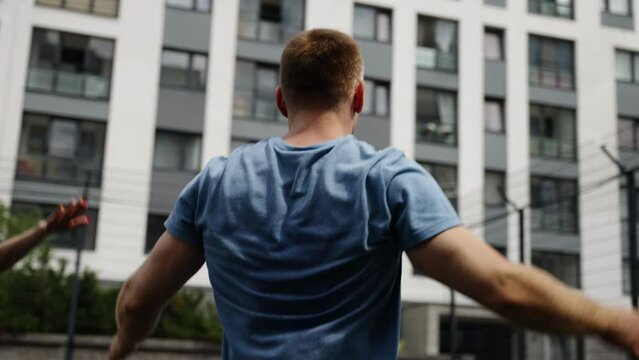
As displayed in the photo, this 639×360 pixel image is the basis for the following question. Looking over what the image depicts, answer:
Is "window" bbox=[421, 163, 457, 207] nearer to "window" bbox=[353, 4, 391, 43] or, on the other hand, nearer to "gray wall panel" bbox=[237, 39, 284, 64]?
"window" bbox=[353, 4, 391, 43]

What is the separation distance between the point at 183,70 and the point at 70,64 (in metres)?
2.95

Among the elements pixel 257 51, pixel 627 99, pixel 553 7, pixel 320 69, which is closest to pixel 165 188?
pixel 257 51

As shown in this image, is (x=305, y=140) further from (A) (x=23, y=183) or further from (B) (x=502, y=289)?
(A) (x=23, y=183)

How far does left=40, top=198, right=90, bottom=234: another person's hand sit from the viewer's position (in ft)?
10.9

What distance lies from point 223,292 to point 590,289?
75.5ft

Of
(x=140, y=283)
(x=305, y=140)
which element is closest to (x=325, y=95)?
(x=305, y=140)

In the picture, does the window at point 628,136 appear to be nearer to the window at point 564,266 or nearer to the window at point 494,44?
the window at point 564,266

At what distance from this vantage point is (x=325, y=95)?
1597 mm

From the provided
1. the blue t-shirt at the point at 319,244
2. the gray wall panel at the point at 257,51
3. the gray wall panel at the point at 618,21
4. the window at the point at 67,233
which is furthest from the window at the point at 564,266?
the blue t-shirt at the point at 319,244

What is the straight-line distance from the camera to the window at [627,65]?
25500 mm

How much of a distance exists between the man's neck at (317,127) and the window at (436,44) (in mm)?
22110

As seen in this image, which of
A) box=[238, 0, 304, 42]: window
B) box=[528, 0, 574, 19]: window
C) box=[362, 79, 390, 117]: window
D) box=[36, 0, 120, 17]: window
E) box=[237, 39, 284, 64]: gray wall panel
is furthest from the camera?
box=[528, 0, 574, 19]: window

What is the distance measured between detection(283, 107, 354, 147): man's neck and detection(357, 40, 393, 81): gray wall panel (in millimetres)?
21316

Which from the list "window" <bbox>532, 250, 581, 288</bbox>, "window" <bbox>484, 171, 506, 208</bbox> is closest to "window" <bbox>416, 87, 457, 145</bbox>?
"window" <bbox>484, 171, 506, 208</bbox>
